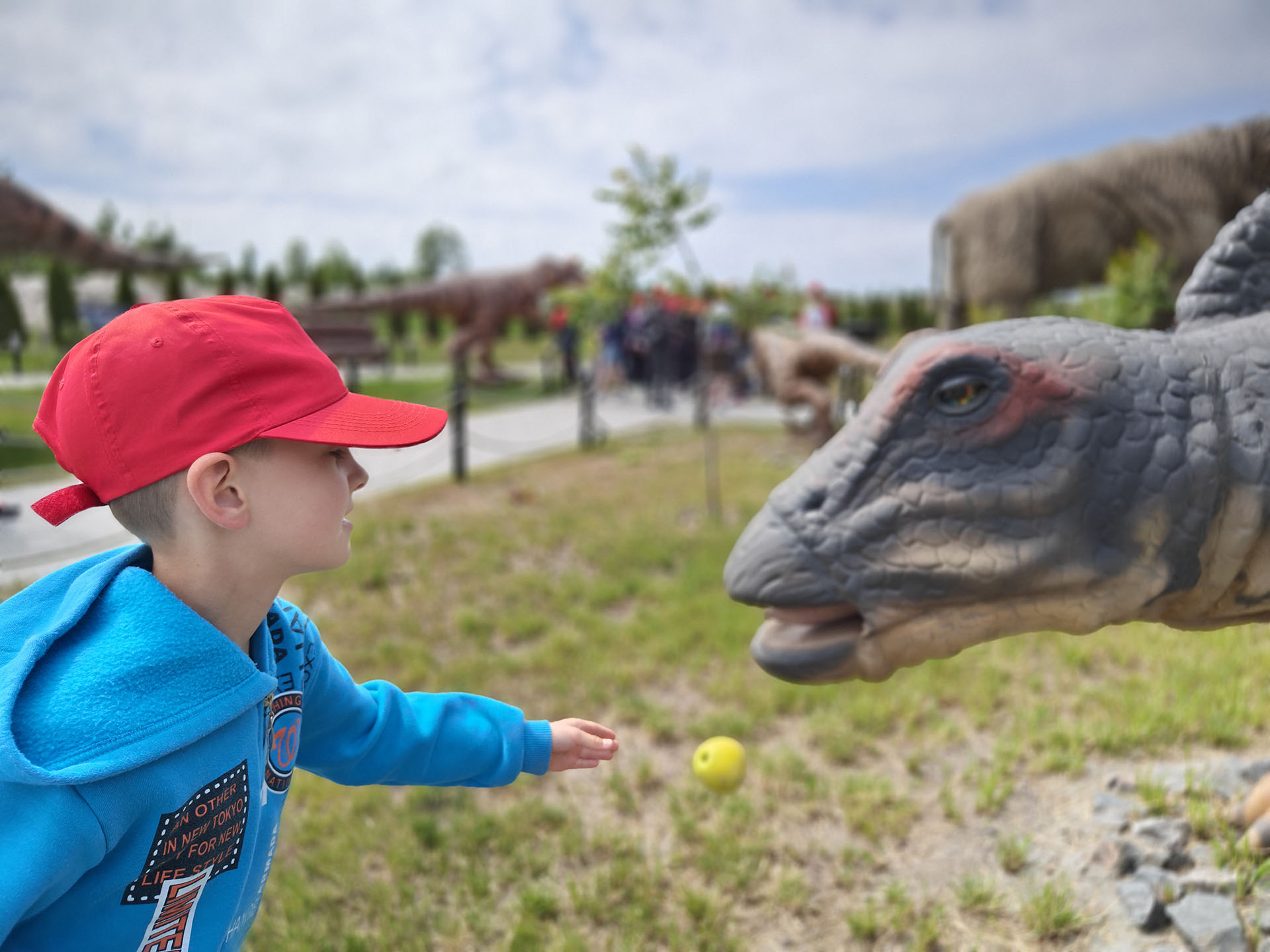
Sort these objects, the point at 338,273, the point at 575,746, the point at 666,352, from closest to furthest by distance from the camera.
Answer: the point at 575,746, the point at 666,352, the point at 338,273

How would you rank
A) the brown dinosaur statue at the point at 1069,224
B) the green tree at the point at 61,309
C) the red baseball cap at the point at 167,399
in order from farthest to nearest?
the brown dinosaur statue at the point at 1069,224 → the green tree at the point at 61,309 → the red baseball cap at the point at 167,399

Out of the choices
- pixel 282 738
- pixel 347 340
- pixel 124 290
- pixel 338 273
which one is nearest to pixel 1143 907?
pixel 282 738

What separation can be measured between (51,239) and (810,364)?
769cm

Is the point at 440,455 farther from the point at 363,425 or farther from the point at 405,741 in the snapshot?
the point at 363,425

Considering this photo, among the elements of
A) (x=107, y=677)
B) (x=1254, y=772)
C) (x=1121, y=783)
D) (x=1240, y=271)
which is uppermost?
(x=1240, y=271)

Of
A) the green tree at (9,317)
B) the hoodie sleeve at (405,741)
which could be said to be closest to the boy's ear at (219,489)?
the hoodie sleeve at (405,741)

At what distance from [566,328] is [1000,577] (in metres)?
15.7

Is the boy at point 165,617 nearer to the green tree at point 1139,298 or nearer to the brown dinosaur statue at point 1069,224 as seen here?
the green tree at point 1139,298

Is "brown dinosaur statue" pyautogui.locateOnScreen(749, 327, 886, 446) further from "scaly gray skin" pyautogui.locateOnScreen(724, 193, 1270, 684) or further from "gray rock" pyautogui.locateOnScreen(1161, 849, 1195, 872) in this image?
"scaly gray skin" pyautogui.locateOnScreen(724, 193, 1270, 684)

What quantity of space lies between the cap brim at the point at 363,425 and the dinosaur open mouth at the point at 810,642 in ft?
2.25

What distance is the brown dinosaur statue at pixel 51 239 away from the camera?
7027mm

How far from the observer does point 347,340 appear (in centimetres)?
1593

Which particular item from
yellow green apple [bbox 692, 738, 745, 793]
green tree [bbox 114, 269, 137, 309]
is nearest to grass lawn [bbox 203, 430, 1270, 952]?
yellow green apple [bbox 692, 738, 745, 793]

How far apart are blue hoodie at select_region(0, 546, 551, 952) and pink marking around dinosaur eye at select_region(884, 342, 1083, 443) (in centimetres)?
117
